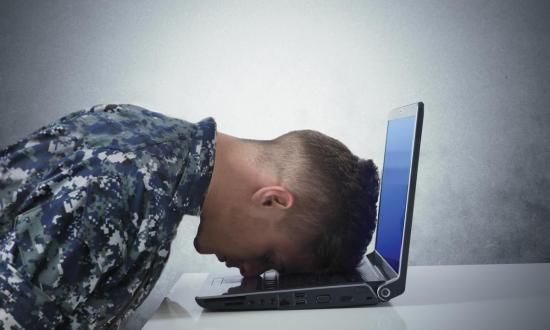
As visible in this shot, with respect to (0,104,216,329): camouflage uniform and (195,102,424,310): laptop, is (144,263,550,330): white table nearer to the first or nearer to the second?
(195,102,424,310): laptop

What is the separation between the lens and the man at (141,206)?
707 mm

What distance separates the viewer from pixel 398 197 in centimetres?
98

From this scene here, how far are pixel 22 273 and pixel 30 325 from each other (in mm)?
71

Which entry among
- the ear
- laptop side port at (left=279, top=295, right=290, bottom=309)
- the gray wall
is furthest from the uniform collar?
the gray wall

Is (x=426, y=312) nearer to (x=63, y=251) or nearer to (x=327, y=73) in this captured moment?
(x=63, y=251)

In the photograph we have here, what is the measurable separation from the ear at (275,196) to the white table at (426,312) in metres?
0.19

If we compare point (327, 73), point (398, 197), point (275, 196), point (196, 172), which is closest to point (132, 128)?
point (196, 172)

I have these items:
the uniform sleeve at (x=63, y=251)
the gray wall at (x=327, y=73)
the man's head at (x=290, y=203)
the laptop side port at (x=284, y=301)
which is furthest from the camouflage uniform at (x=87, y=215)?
the gray wall at (x=327, y=73)

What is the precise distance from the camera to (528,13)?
2.10 meters

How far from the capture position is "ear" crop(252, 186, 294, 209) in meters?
0.94

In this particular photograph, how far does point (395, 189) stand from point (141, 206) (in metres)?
0.51

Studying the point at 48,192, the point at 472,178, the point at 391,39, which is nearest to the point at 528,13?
the point at 391,39

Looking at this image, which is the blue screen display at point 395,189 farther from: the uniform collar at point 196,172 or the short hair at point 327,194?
the uniform collar at point 196,172

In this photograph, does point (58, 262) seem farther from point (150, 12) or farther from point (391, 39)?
point (391, 39)
